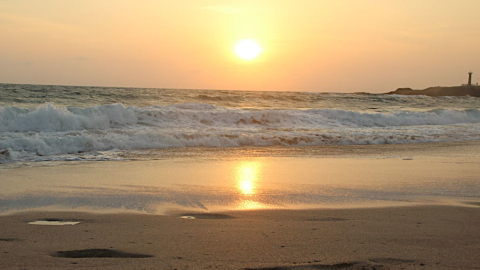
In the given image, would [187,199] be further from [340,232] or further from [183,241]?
[340,232]

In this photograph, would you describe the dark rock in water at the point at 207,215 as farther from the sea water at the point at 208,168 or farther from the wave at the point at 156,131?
the wave at the point at 156,131

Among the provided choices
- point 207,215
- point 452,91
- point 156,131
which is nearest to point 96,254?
point 207,215

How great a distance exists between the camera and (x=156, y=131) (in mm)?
12688

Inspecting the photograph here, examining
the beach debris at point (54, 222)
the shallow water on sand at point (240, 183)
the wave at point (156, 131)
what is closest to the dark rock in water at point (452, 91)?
the wave at point (156, 131)

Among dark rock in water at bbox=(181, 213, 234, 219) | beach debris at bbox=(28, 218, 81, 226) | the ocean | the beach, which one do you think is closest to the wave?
the ocean

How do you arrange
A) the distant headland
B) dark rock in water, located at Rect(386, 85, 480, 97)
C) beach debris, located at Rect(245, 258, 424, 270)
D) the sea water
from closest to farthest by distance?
1. beach debris, located at Rect(245, 258, 424, 270)
2. the sea water
3. dark rock in water, located at Rect(386, 85, 480, 97)
4. the distant headland

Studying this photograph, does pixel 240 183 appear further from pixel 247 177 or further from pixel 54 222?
pixel 54 222

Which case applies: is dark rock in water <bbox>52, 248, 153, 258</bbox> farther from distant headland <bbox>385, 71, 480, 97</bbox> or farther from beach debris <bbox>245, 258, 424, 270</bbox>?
distant headland <bbox>385, 71, 480, 97</bbox>

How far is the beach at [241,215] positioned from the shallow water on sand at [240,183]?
0.02 m

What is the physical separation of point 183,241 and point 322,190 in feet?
9.09

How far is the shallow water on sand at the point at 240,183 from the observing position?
4.82 m

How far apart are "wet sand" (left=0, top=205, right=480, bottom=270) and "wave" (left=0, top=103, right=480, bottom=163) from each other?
5749 millimetres

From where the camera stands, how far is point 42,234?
3.48m

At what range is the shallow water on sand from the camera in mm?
4820
